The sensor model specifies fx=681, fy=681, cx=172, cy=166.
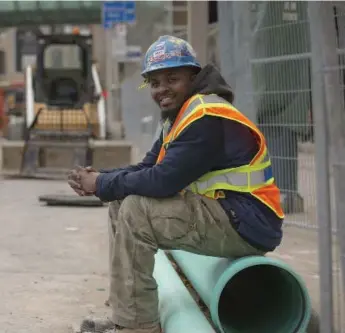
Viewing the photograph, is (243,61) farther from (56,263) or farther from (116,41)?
(116,41)

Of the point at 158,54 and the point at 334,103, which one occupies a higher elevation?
the point at 158,54

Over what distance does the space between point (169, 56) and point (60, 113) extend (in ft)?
29.1

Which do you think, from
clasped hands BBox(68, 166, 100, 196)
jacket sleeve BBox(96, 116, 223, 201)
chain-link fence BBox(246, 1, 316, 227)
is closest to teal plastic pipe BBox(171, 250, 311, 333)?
jacket sleeve BBox(96, 116, 223, 201)

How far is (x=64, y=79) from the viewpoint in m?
13.2

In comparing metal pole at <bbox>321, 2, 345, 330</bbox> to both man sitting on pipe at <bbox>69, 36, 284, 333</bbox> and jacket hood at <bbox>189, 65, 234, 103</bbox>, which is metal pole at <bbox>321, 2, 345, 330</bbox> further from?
jacket hood at <bbox>189, 65, 234, 103</bbox>

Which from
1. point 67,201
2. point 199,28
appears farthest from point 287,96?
point 199,28

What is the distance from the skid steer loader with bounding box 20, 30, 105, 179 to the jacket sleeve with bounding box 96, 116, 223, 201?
7.67 meters

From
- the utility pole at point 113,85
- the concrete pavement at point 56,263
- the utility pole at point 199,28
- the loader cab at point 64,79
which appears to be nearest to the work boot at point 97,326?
the concrete pavement at point 56,263

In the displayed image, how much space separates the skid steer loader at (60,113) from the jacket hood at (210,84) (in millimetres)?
7507

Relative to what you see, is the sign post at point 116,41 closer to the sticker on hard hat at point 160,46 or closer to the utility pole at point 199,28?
the utility pole at point 199,28

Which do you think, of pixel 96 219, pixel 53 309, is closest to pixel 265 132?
pixel 96 219

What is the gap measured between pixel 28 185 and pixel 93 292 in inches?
238

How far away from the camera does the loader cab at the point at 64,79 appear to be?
498 inches

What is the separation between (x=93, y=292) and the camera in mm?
4328
